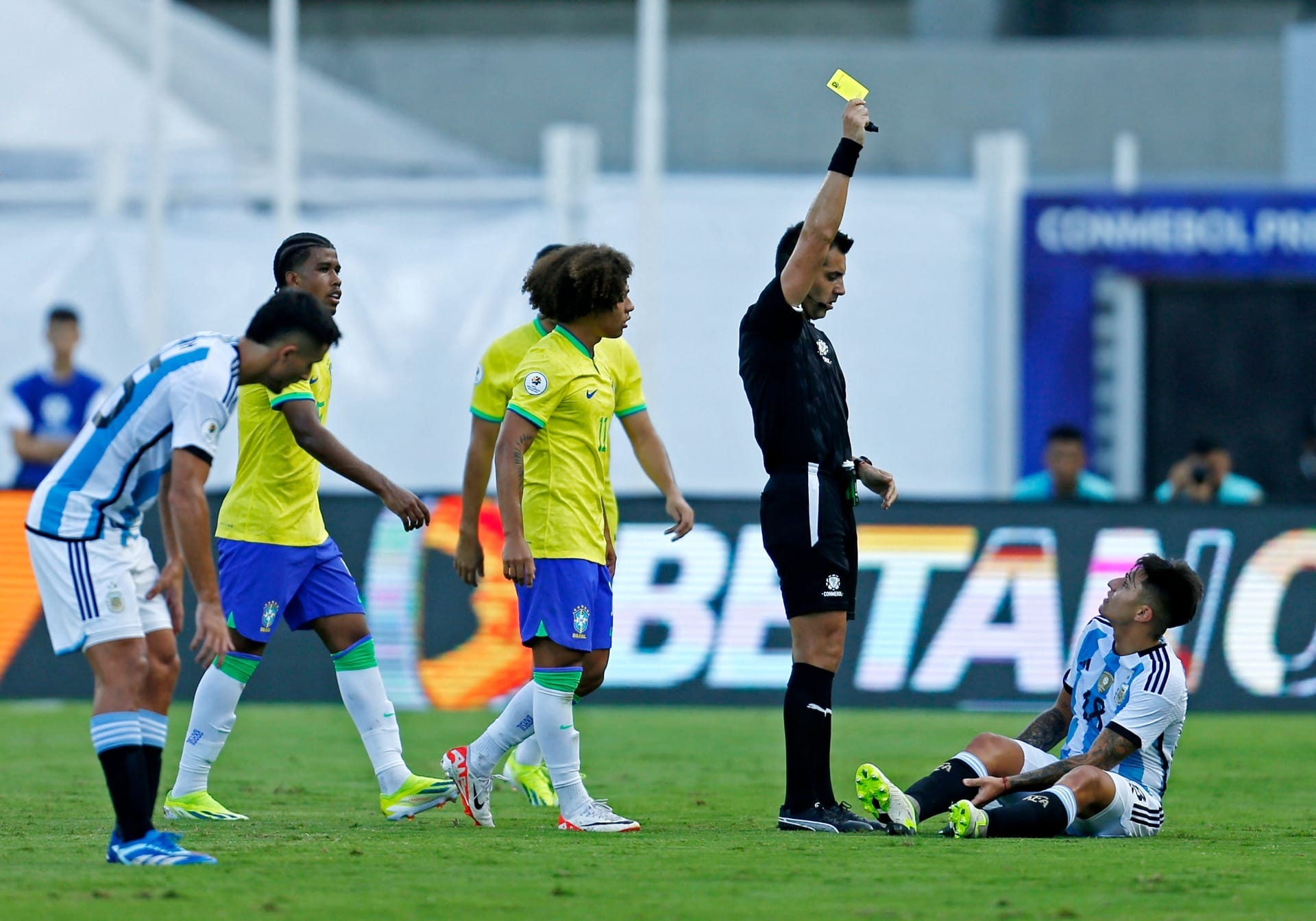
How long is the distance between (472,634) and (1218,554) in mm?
5181

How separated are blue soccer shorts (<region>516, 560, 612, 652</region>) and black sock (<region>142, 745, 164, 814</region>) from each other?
1437 mm

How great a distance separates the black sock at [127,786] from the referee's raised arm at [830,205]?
2.83m

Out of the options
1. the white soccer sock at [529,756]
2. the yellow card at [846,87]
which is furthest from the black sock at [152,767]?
the yellow card at [846,87]

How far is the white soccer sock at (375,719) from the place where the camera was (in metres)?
7.72

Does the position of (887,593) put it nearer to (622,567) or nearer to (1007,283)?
(622,567)

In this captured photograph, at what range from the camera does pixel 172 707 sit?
43.2 feet

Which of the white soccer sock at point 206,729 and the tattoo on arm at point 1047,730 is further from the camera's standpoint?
the white soccer sock at point 206,729

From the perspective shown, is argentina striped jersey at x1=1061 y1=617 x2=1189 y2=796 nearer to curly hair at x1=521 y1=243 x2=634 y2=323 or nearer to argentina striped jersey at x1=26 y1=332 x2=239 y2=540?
curly hair at x1=521 y1=243 x2=634 y2=323

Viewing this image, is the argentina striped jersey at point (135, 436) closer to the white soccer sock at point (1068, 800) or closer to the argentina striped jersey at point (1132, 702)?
the white soccer sock at point (1068, 800)

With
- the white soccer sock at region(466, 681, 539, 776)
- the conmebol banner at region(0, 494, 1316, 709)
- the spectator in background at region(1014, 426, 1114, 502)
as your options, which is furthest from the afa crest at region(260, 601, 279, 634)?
the spectator in background at region(1014, 426, 1114, 502)

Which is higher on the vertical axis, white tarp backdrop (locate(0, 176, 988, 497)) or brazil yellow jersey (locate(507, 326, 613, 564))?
white tarp backdrop (locate(0, 176, 988, 497))

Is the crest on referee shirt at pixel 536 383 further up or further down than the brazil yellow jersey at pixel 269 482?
further up

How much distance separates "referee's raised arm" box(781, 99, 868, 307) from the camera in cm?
689

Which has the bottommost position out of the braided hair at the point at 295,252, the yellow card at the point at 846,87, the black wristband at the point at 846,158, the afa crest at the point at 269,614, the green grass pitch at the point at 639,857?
the green grass pitch at the point at 639,857
